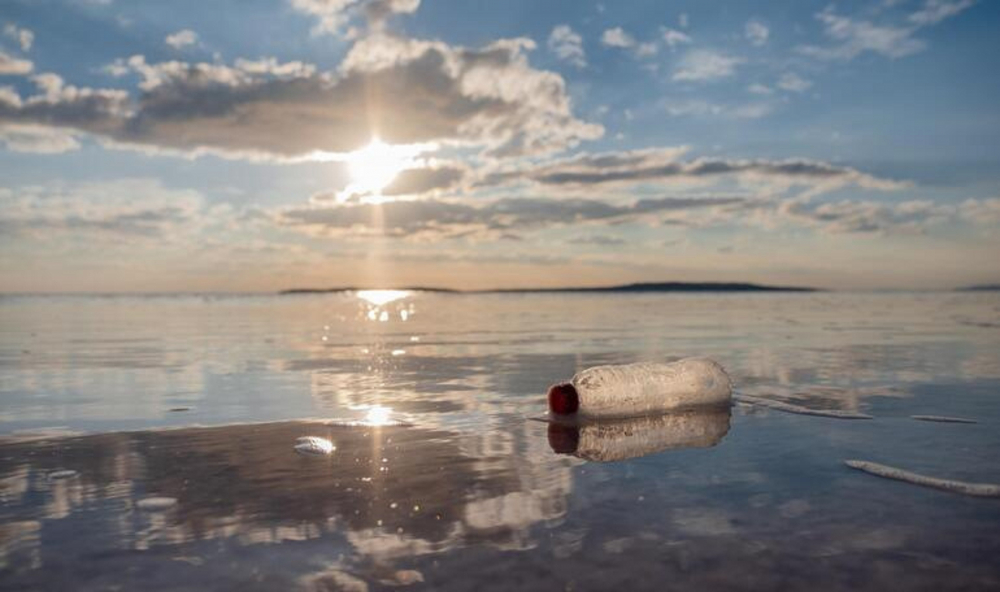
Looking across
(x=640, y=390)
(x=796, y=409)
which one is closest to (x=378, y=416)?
(x=640, y=390)

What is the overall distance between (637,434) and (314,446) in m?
3.63

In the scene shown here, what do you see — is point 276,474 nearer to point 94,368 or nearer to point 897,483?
point 897,483

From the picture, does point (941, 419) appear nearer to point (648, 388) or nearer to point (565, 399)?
point (648, 388)

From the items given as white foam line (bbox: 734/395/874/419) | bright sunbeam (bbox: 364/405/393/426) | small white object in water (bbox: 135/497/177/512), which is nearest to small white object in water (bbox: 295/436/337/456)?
bright sunbeam (bbox: 364/405/393/426)

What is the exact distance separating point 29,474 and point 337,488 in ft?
10.1

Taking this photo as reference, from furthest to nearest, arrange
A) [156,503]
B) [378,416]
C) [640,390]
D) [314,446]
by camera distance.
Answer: [378,416] < [640,390] < [314,446] < [156,503]

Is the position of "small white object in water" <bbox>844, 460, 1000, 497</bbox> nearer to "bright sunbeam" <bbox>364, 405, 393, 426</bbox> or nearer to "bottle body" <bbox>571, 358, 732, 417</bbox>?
"bottle body" <bbox>571, 358, 732, 417</bbox>

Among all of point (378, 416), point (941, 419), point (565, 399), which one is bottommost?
point (941, 419)

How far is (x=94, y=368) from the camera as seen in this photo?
16.1m

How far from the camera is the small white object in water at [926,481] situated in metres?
6.19

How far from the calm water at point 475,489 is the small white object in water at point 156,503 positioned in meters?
0.03

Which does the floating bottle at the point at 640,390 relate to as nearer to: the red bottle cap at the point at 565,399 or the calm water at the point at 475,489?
the red bottle cap at the point at 565,399

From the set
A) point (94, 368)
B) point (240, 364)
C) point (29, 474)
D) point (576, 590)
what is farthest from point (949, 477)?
point (94, 368)

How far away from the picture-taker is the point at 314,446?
26.3 ft
